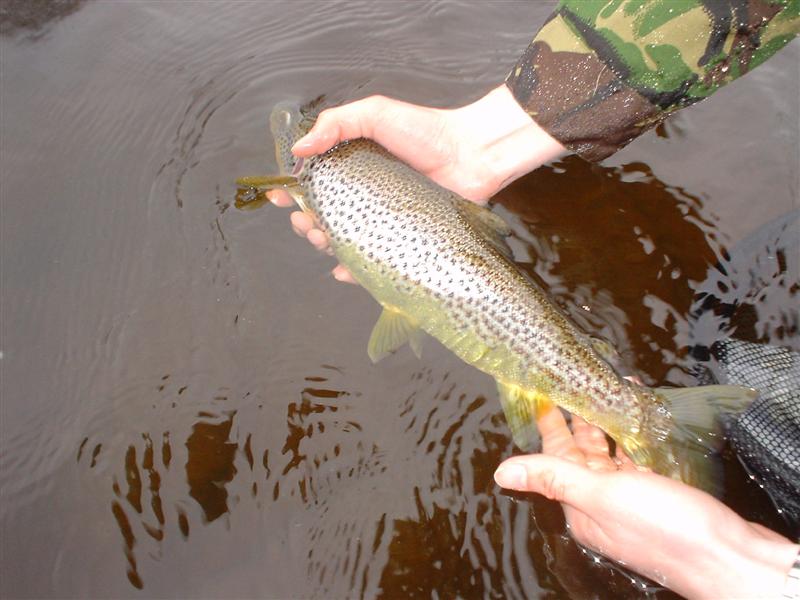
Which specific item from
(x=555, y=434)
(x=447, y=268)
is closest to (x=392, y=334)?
(x=447, y=268)

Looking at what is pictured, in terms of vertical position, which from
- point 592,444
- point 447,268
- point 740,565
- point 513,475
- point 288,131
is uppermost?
point 288,131

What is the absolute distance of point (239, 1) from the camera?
443 cm

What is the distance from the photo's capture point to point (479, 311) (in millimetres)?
2650

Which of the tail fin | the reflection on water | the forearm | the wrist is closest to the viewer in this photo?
the forearm

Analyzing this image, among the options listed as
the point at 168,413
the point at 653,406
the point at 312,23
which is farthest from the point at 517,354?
the point at 312,23

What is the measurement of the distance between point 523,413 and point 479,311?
47cm

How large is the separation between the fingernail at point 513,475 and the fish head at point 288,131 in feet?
5.71

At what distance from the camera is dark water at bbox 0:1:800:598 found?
2637 millimetres

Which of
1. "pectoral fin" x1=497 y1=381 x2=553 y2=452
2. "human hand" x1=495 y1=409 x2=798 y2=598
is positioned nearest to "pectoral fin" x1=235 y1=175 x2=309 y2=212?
"pectoral fin" x1=497 y1=381 x2=553 y2=452

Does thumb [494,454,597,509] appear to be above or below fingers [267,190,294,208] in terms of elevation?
below

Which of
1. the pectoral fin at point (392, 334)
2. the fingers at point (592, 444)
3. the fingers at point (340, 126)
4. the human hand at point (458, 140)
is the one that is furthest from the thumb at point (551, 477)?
the fingers at point (340, 126)

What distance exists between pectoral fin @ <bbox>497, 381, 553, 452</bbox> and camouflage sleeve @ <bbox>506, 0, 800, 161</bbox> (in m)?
1.24

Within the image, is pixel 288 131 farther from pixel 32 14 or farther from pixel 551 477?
pixel 32 14

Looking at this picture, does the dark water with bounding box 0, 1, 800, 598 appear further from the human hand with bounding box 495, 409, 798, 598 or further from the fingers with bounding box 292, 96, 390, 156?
the fingers with bounding box 292, 96, 390, 156
